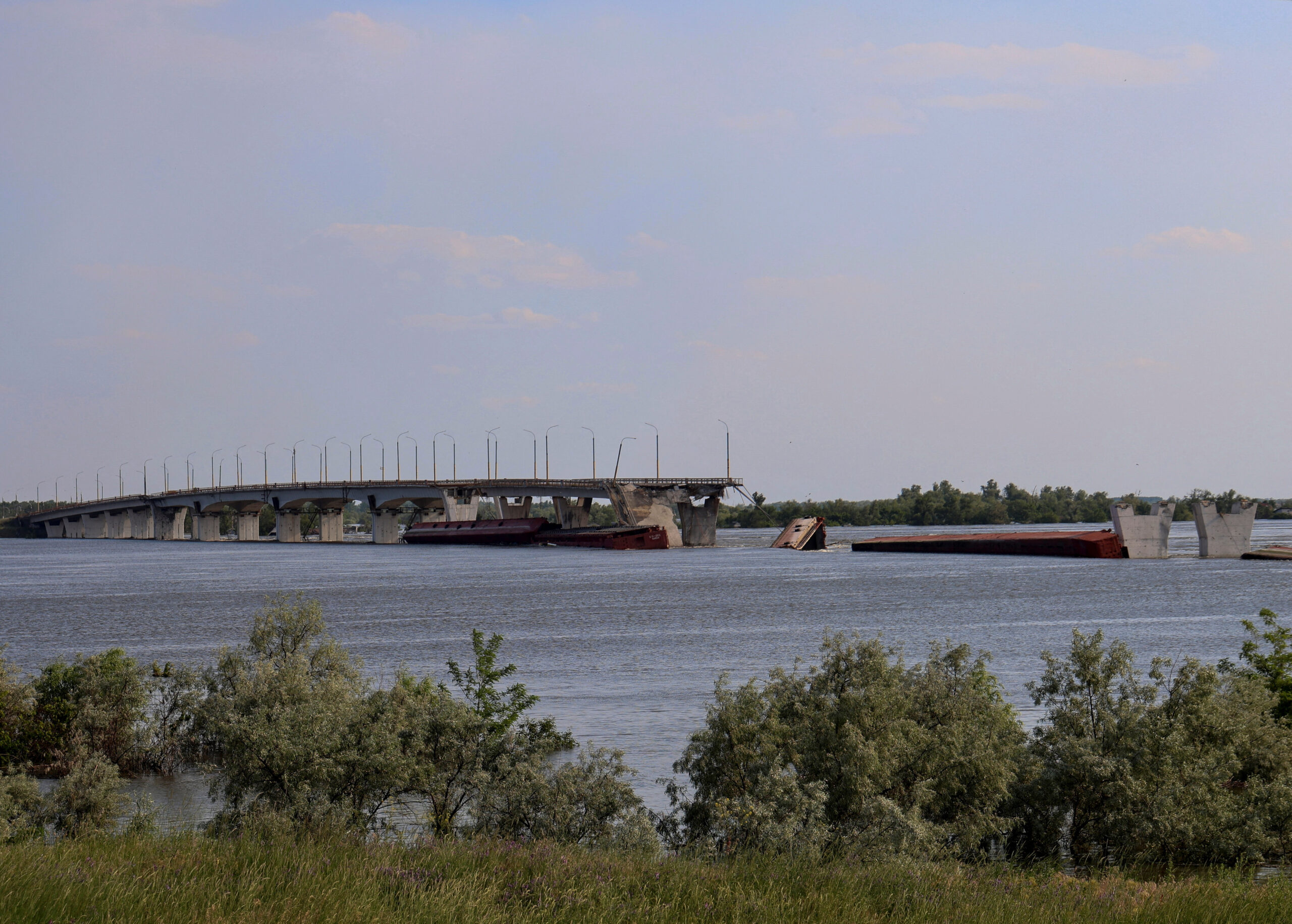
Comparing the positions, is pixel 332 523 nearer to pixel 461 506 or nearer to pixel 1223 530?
pixel 461 506

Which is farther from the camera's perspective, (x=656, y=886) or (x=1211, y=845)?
(x=1211, y=845)

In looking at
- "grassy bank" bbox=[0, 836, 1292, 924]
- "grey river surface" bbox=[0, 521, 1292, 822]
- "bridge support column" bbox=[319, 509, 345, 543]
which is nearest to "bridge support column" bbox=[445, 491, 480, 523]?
"bridge support column" bbox=[319, 509, 345, 543]

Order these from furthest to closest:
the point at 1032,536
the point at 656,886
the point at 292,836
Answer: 1. the point at 1032,536
2. the point at 292,836
3. the point at 656,886

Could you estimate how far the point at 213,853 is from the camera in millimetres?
10266

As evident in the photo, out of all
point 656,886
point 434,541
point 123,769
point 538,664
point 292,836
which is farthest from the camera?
point 434,541

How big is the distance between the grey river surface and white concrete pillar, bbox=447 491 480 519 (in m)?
51.1

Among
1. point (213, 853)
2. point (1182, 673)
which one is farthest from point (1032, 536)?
point (213, 853)

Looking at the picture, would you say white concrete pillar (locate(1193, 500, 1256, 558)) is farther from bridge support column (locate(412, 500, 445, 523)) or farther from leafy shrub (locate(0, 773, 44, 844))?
bridge support column (locate(412, 500, 445, 523))

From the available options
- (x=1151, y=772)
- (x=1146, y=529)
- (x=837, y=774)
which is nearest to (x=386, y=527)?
(x=1146, y=529)

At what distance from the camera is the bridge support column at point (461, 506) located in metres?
171

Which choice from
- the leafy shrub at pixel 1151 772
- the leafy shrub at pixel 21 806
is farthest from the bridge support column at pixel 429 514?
the leafy shrub at pixel 1151 772

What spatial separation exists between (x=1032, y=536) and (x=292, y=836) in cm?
12431

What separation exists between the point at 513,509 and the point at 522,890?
6454 inches

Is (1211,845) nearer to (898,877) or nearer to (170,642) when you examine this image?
(898,877)
